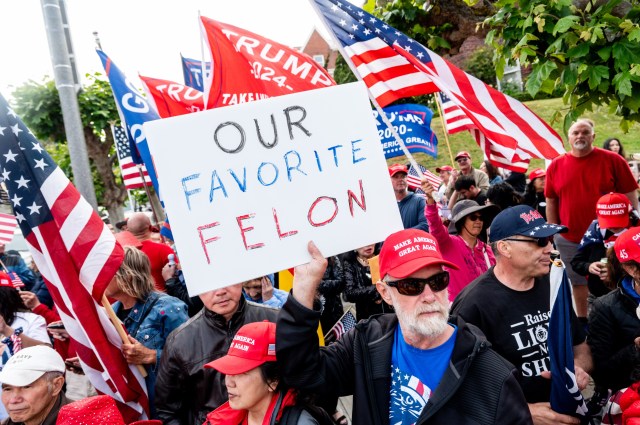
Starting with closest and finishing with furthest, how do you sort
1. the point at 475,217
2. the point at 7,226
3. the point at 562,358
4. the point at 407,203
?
1. the point at 562,358
2. the point at 475,217
3. the point at 407,203
4. the point at 7,226

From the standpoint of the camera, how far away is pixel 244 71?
4.87m

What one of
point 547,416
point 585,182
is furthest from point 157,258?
point 585,182

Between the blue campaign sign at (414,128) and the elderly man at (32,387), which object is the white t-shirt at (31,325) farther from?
the blue campaign sign at (414,128)

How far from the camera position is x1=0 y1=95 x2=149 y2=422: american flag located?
2.99 m

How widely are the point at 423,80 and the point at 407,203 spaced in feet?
7.60

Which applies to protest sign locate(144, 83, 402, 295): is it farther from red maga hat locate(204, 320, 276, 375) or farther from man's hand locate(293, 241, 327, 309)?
red maga hat locate(204, 320, 276, 375)

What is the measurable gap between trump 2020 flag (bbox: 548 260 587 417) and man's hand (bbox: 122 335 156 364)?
7.35 ft

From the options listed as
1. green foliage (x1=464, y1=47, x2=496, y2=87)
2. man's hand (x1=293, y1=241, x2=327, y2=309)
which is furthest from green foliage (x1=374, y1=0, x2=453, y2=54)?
green foliage (x1=464, y1=47, x2=496, y2=87)

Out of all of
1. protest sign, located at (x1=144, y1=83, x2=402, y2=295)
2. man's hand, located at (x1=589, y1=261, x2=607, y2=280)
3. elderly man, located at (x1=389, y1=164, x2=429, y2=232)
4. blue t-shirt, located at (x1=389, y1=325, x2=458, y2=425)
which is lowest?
man's hand, located at (x1=589, y1=261, x2=607, y2=280)

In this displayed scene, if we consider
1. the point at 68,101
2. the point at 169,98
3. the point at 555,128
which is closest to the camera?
the point at 169,98

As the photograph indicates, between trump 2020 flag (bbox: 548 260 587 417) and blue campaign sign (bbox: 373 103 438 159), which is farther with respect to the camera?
blue campaign sign (bbox: 373 103 438 159)

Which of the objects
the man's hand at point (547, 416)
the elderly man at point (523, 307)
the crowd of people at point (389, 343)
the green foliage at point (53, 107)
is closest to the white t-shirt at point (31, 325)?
Answer: the crowd of people at point (389, 343)

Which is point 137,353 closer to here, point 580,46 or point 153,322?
point 153,322

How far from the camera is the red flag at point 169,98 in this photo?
546 centimetres
